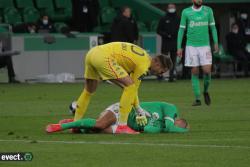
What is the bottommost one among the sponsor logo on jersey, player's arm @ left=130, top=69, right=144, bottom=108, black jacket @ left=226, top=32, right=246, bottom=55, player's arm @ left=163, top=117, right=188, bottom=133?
black jacket @ left=226, top=32, right=246, bottom=55

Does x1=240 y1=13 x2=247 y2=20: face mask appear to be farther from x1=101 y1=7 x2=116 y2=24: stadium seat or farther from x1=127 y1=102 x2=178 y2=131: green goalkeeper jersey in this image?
x1=127 y1=102 x2=178 y2=131: green goalkeeper jersey

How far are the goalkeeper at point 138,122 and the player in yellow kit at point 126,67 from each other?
137 millimetres

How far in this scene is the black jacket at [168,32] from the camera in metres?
34.6

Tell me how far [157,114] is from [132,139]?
1.17 meters

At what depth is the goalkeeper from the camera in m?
16.1

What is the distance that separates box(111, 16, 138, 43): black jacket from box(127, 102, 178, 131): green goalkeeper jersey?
691 inches

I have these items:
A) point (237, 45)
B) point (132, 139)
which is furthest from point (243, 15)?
point (132, 139)

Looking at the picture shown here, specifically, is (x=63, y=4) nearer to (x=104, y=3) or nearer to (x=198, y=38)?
(x=104, y=3)

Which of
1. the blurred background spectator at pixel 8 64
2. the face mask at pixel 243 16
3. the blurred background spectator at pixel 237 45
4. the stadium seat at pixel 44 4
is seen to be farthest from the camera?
the face mask at pixel 243 16

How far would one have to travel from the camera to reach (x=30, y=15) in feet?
120

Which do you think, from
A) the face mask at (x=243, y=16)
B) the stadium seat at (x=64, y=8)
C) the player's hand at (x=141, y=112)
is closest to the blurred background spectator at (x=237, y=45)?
the face mask at (x=243, y=16)

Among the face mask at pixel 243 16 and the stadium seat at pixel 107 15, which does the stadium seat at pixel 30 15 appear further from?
the face mask at pixel 243 16

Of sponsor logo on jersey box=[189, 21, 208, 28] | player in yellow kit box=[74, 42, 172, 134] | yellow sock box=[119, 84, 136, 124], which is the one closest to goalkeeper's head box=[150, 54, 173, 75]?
player in yellow kit box=[74, 42, 172, 134]

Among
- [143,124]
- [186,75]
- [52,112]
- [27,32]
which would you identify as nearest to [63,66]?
[27,32]
